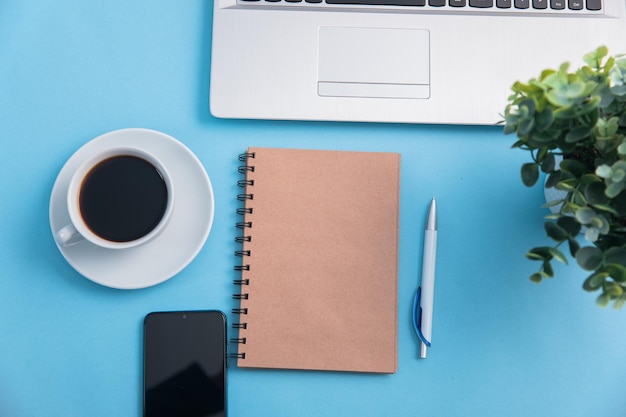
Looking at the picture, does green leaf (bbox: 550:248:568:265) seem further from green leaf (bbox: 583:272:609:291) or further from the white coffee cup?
the white coffee cup

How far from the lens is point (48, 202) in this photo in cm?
62

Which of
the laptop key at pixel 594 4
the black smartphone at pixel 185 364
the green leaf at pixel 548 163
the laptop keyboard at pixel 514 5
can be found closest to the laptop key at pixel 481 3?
the laptop keyboard at pixel 514 5

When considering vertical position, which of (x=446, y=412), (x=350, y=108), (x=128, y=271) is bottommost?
(x=446, y=412)

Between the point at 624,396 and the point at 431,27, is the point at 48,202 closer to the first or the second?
the point at 431,27

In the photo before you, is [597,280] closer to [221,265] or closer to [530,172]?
[530,172]

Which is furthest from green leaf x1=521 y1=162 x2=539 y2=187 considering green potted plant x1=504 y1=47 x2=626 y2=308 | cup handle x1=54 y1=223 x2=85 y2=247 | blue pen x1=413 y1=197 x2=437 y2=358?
cup handle x1=54 y1=223 x2=85 y2=247

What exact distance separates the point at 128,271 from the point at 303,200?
21 cm

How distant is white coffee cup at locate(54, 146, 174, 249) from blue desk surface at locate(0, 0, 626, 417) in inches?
3.1

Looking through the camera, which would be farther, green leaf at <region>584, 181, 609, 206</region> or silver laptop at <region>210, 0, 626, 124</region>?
silver laptop at <region>210, 0, 626, 124</region>

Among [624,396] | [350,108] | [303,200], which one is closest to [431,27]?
[350,108]

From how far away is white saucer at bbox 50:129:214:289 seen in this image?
58 centimetres

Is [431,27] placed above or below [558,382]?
above

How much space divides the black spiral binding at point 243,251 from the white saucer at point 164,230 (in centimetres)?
4

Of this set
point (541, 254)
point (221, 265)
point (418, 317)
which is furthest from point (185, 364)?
point (541, 254)
